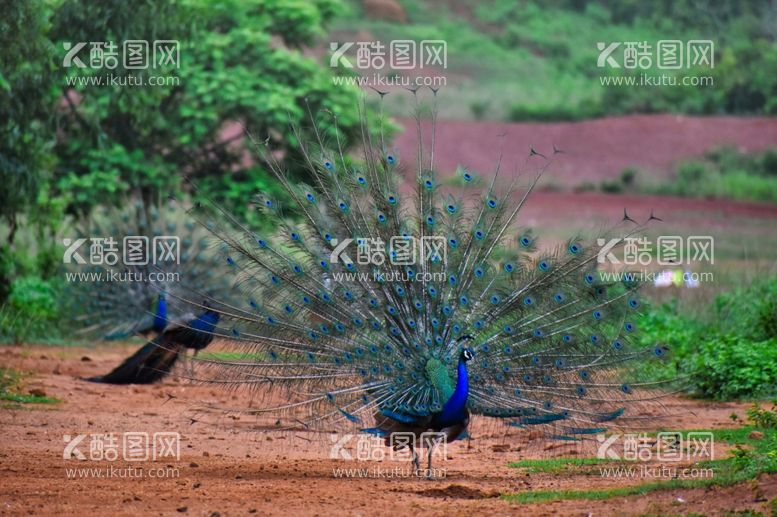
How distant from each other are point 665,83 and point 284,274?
102 ft

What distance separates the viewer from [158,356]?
13.2m

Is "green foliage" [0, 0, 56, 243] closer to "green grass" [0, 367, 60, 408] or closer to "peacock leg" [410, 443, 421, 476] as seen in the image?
"green grass" [0, 367, 60, 408]

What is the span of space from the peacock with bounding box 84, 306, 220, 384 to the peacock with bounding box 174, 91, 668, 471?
5.45ft

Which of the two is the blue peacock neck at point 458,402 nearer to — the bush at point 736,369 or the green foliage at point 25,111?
the bush at point 736,369

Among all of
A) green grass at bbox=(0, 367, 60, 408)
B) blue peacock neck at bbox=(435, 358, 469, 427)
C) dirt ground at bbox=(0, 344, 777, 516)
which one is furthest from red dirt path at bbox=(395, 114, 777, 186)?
blue peacock neck at bbox=(435, 358, 469, 427)

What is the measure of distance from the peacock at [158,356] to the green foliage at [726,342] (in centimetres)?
469

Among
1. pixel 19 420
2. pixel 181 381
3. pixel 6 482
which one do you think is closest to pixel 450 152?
pixel 181 381

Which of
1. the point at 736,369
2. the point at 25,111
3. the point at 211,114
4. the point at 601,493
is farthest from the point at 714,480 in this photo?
the point at 211,114

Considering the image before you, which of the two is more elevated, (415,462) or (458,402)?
(458,402)

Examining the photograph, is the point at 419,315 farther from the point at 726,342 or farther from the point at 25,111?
the point at 25,111

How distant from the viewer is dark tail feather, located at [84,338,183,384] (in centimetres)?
1306

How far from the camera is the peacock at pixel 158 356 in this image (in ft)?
39.0

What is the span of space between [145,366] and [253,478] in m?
4.36

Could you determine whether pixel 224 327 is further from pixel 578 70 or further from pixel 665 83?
pixel 578 70
